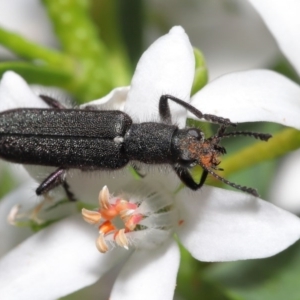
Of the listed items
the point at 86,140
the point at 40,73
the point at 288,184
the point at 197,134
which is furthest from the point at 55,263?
the point at 288,184

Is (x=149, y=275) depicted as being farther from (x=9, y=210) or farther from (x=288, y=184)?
(x=288, y=184)

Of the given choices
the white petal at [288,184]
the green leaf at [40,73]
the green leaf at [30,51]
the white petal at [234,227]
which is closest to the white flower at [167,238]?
the white petal at [234,227]

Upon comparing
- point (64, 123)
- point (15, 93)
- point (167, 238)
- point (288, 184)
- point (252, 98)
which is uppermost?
point (252, 98)

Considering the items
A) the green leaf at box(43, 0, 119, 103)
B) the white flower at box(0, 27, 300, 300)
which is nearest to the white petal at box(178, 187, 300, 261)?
the white flower at box(0, 27, 300, 300)

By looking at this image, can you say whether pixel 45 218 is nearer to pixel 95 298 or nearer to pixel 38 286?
pixel 38 286

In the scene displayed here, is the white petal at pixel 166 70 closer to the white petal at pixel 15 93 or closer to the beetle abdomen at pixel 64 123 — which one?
the beetle abdomen at pixel 64 123

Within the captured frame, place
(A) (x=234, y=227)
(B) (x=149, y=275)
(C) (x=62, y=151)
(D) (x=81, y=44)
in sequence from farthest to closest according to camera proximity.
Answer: (D) (x=81, y=44) < (C) (x=62, y=151) < (B) (x=149, y=275) < (A) (x=234, y=227)

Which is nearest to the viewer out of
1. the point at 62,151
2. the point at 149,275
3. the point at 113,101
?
the point at 149,275
